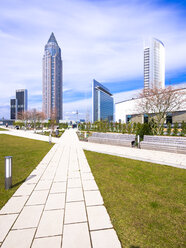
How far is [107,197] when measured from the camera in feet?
11.2

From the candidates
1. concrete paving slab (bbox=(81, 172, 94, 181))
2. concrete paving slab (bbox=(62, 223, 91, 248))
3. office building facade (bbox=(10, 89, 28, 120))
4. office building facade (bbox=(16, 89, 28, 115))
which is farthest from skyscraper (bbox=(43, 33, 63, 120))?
concrete paving slab (bbox=(62, 223, 91, 248))

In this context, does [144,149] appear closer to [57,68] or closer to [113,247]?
[113,247]

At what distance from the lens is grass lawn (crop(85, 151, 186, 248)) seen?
2215mm

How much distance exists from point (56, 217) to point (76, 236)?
66cm

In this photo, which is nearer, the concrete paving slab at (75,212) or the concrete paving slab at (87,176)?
the concrete paving slab at (75,212)

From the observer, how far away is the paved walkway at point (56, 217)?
2146 mm

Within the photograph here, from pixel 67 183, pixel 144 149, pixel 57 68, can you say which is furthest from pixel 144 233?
pixel 57 68

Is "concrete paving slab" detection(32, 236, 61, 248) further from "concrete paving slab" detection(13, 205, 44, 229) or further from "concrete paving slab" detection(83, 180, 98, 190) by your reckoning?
"concrete paving slab" detection(83, 180, 98, 190)

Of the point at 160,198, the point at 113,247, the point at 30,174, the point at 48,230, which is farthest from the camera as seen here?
the point at 30,174

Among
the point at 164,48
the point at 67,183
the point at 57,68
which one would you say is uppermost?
the point at 164,48

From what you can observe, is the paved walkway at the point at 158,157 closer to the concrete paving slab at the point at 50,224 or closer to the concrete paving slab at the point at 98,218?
the concrete paving slab at the point at 98,218

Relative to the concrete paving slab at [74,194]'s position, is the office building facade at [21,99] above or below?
above

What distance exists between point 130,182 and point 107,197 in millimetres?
1215

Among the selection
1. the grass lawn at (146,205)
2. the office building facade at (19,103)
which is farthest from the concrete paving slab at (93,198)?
the office building facade at (19,103)
